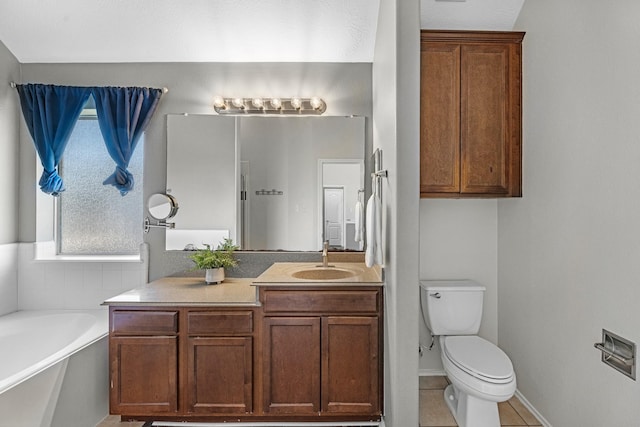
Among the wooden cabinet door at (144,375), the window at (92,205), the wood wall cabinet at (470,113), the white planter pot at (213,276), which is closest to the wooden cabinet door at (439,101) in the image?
the wood wall cabinet at (470,113)

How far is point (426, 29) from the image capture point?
2711 millimetres

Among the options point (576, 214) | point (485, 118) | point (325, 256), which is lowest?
point (325, 256)

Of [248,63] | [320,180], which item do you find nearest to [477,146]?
[320,180]

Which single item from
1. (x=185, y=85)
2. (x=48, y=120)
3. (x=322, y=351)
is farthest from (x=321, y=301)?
(x=48, y=120)

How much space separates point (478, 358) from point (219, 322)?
154cm

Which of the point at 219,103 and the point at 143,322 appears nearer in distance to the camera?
the point at 143,322

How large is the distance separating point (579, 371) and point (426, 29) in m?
2.27

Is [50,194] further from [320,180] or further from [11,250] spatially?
[320,180]

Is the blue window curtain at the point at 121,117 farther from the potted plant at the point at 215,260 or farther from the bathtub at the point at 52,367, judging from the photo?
the bathtub at the point at 52,367

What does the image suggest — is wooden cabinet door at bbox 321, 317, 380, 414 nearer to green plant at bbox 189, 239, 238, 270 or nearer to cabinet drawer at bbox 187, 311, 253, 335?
cabinet drawer at bbox 187, 311, 253, 335

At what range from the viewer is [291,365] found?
2352 millimetres

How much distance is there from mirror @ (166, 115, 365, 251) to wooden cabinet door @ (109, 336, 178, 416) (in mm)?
870

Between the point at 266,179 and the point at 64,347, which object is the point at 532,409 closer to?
the point at 266,179

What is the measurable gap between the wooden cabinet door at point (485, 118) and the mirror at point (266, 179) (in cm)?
76
